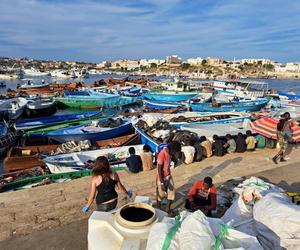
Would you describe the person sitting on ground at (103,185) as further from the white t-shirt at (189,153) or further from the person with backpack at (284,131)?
the person with backpack at (284,131)

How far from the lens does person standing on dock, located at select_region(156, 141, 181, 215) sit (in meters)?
5.03

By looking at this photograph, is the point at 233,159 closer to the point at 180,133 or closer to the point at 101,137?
the point at 180,133

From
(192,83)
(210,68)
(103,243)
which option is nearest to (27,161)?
(103,243)

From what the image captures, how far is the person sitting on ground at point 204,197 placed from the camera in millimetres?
5074

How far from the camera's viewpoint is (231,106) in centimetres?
2262

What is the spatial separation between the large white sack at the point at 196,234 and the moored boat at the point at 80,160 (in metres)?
7.38

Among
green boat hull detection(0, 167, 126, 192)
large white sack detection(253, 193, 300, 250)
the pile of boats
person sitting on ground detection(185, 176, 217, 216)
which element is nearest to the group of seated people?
the pile of boats

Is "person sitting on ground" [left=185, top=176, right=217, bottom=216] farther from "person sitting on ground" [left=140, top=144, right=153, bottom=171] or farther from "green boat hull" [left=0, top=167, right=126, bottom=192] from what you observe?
"green boat hull" [left=0, top=167, right=126, bottom=192]

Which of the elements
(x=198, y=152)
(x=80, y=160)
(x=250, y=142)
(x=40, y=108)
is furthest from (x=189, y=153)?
(x=40, y=108)

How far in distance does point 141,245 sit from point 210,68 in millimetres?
136187

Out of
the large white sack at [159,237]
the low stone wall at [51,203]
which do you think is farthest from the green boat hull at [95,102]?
the large white sack at [159,237]

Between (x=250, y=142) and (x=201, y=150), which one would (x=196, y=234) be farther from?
(x=250, y=142)

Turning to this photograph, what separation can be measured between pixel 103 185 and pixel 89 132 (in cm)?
1067

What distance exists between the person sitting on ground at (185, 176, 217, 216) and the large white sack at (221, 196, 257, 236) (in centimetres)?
58
